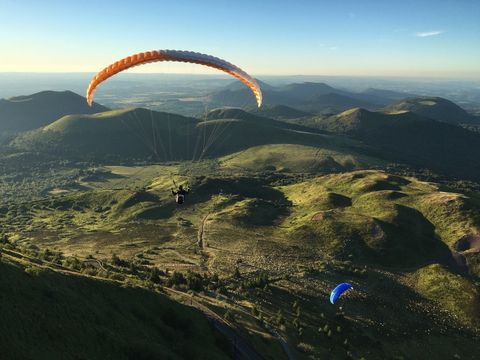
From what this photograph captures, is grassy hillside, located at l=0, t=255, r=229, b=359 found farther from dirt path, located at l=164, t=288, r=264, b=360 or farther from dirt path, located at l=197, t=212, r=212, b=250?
dirt path, located at l=197, t=212, r=212, b=250

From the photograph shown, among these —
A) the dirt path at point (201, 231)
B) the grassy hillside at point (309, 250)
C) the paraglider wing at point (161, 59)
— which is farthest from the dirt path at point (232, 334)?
the dirt path at point (201, 231)

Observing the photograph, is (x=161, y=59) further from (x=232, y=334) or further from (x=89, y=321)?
(x=232, y=334)

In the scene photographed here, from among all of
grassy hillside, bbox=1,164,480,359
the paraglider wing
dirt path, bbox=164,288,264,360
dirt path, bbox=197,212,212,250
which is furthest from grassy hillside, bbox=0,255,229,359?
dirt path, bbox=197,212,212,250

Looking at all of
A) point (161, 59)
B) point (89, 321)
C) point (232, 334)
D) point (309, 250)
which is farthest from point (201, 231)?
point (89, 321)

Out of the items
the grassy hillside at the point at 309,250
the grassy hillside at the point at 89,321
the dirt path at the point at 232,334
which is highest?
the grassy hillside at the point at 89,321

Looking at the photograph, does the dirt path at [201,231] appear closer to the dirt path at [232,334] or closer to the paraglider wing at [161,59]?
the dirt path at [232,334]

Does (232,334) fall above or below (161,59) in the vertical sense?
below

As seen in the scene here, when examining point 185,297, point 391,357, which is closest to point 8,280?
point 185,297

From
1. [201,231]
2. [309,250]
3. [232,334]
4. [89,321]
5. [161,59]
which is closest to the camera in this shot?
[89,321]

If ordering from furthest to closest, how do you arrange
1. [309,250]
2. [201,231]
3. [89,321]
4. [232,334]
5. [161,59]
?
1. [201,231]
2. [309,250]
3. [161,59]
4. [232,334]
5. [89,321]

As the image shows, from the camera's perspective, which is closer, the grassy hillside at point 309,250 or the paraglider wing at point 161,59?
the paraglider wing at point 161,59
